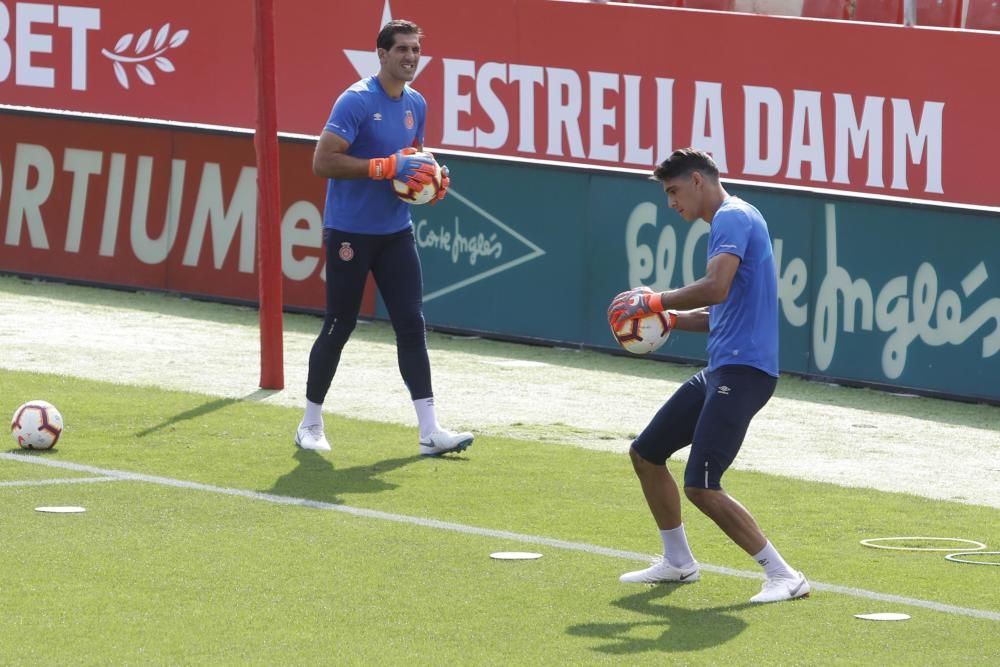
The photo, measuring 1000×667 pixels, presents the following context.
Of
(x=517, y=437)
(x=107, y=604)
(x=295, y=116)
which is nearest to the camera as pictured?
(x=107, y=604)

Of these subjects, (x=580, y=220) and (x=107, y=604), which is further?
(x=580, y=220)

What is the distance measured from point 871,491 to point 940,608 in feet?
9.12

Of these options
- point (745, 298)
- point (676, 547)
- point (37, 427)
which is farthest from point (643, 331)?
point (37, 427)

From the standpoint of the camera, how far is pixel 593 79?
21.6 m

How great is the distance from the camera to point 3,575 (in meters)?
8.36

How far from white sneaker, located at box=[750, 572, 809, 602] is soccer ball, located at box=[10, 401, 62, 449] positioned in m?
4.64

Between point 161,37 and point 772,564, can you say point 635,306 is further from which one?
point 161,37

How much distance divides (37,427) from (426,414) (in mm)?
2121

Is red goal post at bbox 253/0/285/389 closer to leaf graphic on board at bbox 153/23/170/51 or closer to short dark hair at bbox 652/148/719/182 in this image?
short dark hair at bbox 652/148/719/182

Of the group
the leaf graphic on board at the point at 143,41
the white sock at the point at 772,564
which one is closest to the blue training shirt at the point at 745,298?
the white sock at the point at 772,564

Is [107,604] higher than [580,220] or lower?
lower

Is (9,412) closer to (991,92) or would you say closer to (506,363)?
(506,363)

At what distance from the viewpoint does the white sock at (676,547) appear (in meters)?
8.49

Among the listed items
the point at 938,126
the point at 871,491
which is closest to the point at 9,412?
the point at 871,491
